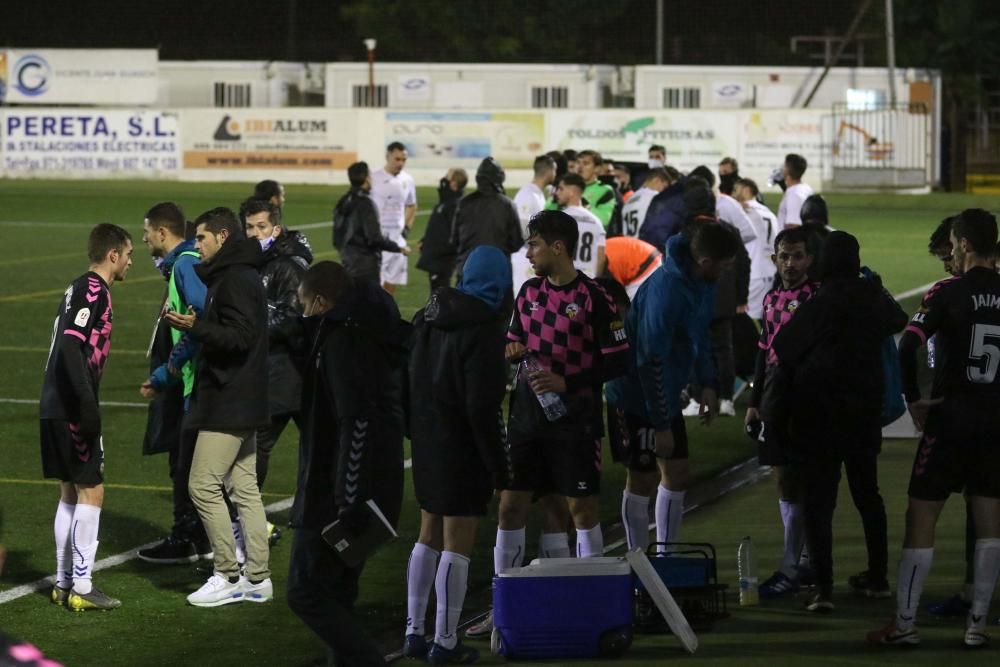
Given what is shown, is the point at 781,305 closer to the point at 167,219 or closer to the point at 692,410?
the point at 167,219

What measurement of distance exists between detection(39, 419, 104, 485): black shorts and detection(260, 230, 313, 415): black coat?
4.07ft

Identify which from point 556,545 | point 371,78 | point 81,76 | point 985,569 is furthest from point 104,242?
point 371,78

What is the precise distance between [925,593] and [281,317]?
3.71m

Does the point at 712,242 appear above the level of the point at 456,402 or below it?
above

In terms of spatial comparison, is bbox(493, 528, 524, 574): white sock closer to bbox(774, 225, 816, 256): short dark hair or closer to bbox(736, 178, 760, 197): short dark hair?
bbox(774, 225, 816, 256): short dark hair

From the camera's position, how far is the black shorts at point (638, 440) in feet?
27.8

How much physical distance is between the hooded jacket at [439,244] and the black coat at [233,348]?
31.9 feet

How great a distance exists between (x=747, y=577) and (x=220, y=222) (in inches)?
124

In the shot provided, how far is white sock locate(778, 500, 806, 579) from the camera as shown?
8.62 meters

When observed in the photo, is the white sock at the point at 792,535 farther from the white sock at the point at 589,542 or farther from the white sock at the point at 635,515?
the white sock at the point at 589,542

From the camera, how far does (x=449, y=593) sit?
7348 mm

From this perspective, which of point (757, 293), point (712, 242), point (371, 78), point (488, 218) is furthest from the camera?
point (371, 78)

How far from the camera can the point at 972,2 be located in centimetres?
6322

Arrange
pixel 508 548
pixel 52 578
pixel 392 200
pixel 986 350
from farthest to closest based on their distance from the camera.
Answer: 1. pixel 392 200
2. pixel 52 578
3. pixel 508 548
4. pixel 986 350
